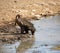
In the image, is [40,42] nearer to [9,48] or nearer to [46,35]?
[46,35]

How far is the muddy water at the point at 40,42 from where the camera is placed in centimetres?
957

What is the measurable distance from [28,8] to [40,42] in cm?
592

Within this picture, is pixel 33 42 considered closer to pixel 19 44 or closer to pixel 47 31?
pixel 19 44

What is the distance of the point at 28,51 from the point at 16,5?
721 cm

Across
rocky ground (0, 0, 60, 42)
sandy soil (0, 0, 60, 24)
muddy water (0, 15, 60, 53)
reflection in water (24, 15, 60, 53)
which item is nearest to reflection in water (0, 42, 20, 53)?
muddy water (0, 15, 60, 53)

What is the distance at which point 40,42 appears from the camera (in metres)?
10.4

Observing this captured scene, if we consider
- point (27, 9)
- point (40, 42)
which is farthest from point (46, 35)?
point (27, 9)

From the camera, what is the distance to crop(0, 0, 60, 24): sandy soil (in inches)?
589

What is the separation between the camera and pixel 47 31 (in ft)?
38.8

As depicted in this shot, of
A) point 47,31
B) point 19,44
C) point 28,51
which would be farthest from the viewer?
point 47,31

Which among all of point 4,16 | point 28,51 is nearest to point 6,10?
point 4,16

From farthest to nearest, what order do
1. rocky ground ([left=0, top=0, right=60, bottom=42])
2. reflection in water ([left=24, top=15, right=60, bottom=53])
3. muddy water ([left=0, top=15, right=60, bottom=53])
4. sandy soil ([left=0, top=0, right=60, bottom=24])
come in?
sandy soil ([left=0, top=0, right=60, bottom=24])
rocky ground ([left=0, top=0, right=60, bottom=42])
reflection in water ([left=24, top=15, right=60, bottom=53])
muddy water ([left=0, top=15, right=60, bottom=53])

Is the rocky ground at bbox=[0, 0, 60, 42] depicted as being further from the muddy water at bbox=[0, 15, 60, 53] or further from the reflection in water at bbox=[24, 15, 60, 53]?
the muddy water at bbox=[0, 15, 60, 53]

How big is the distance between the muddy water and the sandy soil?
2175 mm
